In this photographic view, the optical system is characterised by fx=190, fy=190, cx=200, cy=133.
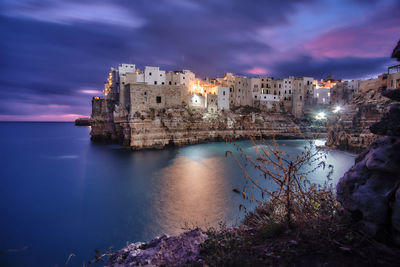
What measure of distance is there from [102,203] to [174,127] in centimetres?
1969

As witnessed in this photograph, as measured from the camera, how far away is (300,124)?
40812 millimetres

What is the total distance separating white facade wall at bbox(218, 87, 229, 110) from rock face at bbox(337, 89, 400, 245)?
1410 inches

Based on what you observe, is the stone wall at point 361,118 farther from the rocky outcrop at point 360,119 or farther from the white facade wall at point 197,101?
the white facade wall at point 197,101

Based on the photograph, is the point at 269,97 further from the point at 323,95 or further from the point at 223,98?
the point at 223,98

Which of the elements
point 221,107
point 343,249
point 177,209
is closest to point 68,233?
point 177,209

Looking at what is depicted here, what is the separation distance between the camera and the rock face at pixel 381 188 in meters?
2.38

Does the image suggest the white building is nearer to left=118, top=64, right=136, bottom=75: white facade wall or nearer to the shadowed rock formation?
left=118, top=64, right=136, bottom=75: white facade wall

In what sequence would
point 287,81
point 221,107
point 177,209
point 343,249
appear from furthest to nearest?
1. point 287,81
2. point 221,107
3. point 177,209
4. point 343,249

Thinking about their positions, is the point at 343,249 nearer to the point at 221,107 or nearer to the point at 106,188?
the point at 106,188

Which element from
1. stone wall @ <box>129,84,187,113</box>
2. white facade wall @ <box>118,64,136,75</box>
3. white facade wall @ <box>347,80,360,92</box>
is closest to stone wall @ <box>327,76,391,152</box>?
white facade wall @ <box>347,80,360,92</box>

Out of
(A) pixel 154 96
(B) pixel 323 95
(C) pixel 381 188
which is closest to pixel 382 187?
(C) pixel 381 188

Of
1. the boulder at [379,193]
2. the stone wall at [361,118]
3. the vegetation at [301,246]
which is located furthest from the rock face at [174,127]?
the boulder at [379,193]

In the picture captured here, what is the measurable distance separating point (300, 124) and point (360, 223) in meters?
42.9

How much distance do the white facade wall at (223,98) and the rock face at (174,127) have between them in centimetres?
157
